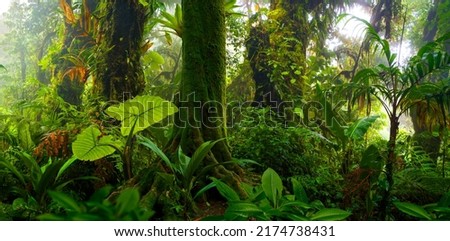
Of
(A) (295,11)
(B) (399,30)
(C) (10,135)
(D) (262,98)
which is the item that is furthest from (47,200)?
(B) (399,30)

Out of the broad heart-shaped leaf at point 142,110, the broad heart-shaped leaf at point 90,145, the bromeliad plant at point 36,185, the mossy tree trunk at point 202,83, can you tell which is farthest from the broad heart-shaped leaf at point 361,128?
the bromeliad plant at point 36,185

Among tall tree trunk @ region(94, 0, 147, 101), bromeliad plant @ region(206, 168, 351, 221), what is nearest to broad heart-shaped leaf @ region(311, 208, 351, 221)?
bromeliad plant @ region(206, 168, 351, 221)

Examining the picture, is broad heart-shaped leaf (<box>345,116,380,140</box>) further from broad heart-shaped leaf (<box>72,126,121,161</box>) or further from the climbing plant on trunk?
broad heart-shaped leaf (<box>72,126,121,161</box>)

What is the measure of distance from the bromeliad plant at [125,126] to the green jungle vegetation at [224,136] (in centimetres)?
1

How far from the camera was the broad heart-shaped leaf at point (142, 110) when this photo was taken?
296cm

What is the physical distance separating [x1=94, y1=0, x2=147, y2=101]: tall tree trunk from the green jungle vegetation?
0.02 m

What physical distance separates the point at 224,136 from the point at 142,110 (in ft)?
3.07

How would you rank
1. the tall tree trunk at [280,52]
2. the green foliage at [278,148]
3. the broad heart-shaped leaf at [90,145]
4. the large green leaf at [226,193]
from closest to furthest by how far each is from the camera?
1. the large green leaf at [226,193]
2. the broad heart-shaped leaf at [90,145]
3. the green foliage at [278,148]
4. the tall tree trunk at [280,52]

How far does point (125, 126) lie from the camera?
3.07 meters

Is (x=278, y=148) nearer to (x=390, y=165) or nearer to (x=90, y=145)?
(x=390, y=165)

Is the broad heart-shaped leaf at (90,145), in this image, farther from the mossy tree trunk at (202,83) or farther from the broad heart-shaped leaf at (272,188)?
the broad heart-shaped leaf at (272,188)

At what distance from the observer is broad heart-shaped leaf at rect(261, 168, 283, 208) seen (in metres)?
2.12

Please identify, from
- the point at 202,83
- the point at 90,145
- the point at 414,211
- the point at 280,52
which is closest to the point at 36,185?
the point at 90,145

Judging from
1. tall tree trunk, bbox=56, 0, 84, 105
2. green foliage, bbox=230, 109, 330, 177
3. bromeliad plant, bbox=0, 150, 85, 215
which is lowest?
bromeliad plant, bbox=0, 150, 85, 215
